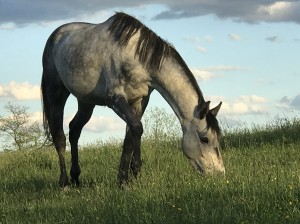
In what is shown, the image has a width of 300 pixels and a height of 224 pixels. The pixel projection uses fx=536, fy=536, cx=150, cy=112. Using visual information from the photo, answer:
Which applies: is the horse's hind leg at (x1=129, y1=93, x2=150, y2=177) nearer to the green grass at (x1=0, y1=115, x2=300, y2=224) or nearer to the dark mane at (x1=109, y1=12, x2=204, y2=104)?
the green grass at (x1=0, y1=115, x2=300, y2=224)

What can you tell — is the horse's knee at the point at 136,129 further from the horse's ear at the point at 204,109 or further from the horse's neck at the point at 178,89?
the horse's ear at the point at 204,109

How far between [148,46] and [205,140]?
1.77 metres

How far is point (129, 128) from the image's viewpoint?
28.3 feet

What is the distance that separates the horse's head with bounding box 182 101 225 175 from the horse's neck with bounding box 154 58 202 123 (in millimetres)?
141

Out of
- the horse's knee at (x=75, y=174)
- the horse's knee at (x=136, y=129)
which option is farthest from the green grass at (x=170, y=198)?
the horse's knee at (x=136, y=129)

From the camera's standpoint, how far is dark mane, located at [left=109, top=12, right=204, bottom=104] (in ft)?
28.0

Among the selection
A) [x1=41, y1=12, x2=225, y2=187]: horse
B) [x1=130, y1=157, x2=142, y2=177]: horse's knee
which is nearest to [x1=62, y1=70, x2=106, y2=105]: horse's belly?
[x1=41, y1=12, x2=225, y2=187]: horse

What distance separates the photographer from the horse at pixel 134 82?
8.36 meters

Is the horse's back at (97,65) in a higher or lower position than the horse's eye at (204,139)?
higher

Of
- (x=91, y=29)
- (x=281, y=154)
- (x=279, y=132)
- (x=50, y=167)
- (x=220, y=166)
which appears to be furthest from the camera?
(x=279, y=132)

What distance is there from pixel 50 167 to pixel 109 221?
732cm

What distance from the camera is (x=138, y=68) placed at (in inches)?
337

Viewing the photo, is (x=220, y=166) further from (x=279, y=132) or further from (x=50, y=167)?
(x=279, y=132)

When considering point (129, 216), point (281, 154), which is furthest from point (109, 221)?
point (281, 154)
